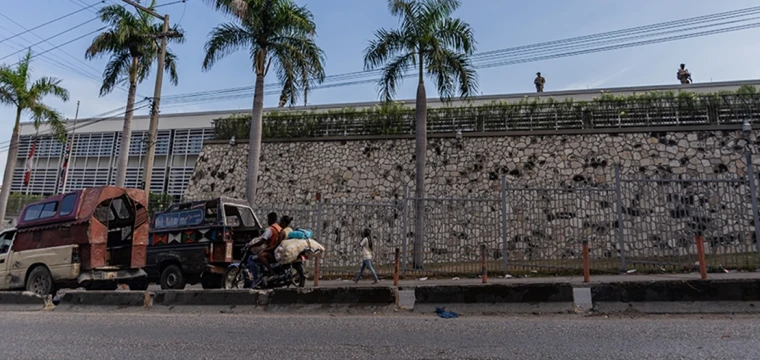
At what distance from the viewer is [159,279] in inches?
477

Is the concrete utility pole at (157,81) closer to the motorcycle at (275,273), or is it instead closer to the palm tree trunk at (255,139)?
the palm tree trunk at (255,139)

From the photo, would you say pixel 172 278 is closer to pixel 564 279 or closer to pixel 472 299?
pixel 472 299

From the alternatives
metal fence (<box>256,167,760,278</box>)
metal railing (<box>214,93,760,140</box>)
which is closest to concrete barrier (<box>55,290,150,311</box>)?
metal fence (<box>256,167,760,278</box>)

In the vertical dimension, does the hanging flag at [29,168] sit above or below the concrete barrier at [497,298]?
above

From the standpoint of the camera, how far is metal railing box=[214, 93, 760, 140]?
55.7 ft

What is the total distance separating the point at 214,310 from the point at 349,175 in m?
11.7

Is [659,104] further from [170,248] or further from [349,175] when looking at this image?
[170,248]

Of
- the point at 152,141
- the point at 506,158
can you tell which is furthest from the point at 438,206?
the point at 152,141

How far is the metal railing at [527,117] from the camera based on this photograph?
17.0 metres

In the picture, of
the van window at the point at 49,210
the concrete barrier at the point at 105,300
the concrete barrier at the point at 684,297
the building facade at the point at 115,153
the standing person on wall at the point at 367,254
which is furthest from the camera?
the building facade at the point at 115,153

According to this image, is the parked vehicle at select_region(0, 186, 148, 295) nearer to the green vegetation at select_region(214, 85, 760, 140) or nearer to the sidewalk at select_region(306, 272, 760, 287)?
the sidewalk at select_region(306, 272, 760, 287)

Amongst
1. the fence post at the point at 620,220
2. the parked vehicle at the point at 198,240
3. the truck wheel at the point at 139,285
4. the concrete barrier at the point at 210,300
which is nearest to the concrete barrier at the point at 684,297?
the fence post at the point at 620,220

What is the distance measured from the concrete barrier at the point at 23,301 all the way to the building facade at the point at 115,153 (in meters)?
15.8

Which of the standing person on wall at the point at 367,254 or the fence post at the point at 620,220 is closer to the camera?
the fence post at the point at 620,220
